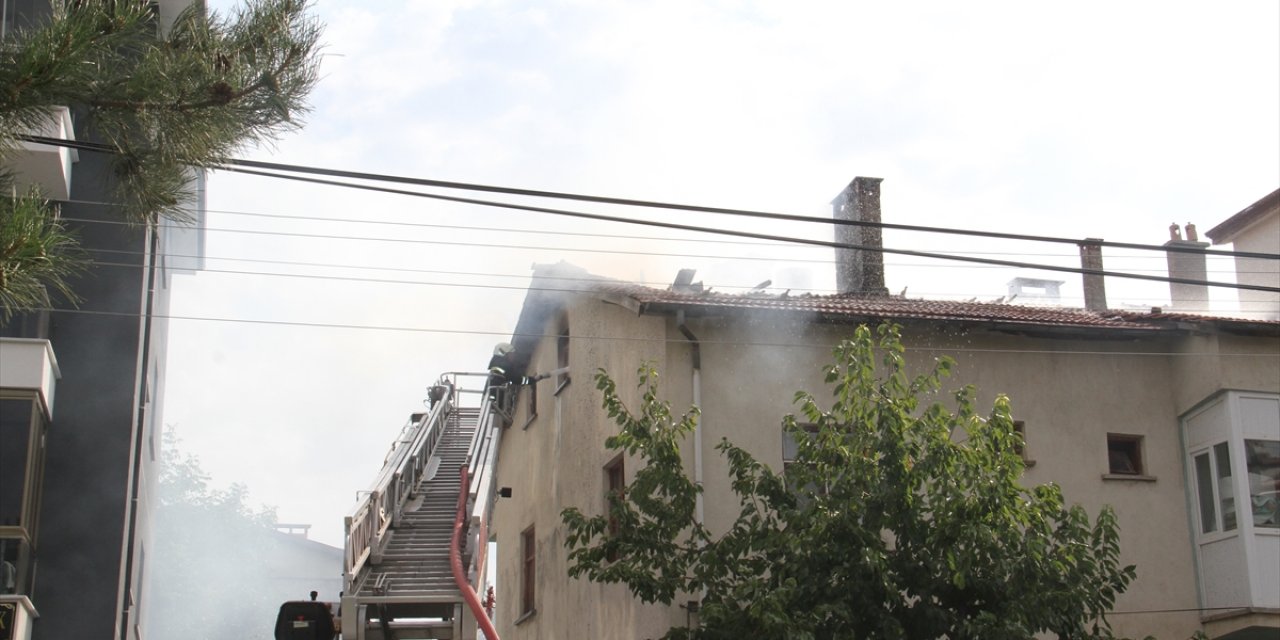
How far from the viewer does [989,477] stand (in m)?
13.1

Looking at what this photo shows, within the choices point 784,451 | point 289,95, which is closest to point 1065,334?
point 784,451

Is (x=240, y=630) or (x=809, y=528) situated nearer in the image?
(x=809, y=528)

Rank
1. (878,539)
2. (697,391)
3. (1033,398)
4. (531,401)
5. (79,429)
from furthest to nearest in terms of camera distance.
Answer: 1. (531,401)
2. (1033,398)
3. (697,391)
4. (79,429)
5. (878,539)

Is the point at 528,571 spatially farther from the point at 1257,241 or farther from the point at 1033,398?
the point at 1257,241

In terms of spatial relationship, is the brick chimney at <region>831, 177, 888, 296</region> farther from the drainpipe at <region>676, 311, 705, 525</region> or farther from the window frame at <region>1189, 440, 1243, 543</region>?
the window frame at <region>1189, 440, 1243, 543</region>

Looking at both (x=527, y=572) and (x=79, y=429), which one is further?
(x=527, y=572)

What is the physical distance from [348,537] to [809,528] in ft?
20.8

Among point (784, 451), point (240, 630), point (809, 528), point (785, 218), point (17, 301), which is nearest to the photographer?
point (17, 301)

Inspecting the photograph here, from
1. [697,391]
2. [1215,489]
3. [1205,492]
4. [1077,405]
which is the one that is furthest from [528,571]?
[1215,489]

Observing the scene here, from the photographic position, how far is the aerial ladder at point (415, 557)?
1666 cm

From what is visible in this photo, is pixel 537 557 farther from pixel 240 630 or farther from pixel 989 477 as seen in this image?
pixel 240 630

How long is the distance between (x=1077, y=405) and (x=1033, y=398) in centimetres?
61

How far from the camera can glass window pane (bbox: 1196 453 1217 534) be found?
1762 cm

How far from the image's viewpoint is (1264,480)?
17.2 meters
